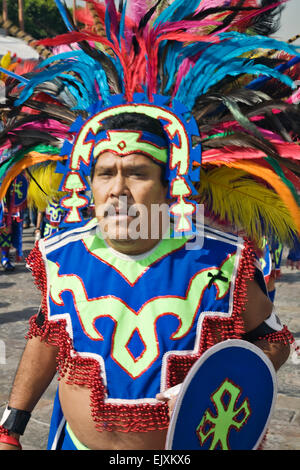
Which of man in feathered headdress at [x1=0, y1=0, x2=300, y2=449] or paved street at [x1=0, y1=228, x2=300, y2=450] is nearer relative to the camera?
man in feathered headdress at [x1=0, y1=0, x2=300, y2=449]

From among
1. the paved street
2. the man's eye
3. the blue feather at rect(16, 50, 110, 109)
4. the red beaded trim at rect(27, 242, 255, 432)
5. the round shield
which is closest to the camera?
the round shield

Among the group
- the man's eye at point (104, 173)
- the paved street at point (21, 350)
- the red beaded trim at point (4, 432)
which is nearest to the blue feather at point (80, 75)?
the man's eye at point (104, 173)

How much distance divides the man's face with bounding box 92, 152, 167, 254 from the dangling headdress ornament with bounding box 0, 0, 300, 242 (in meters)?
0.05

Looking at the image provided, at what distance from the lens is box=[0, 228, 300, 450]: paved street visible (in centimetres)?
378

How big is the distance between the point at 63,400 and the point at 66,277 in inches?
17.0

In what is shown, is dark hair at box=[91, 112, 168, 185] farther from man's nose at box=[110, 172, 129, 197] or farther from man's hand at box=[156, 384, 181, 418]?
man's hand at box=[156, 384, 181, 418]

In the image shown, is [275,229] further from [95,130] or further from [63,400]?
[63,400]

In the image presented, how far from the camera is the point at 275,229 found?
7.37 ft

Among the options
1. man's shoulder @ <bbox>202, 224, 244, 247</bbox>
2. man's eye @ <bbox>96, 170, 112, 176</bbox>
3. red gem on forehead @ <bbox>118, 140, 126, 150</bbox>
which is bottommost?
man's shoulder @ <bbox>202, 224, 244, 247</bbox>

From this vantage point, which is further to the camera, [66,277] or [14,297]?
[14,297]

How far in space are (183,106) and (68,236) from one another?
0.62 meters

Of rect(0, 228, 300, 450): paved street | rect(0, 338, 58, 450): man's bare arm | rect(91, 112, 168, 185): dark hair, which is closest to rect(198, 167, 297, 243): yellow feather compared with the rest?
rect(91, 112, 168, 185): dark hair
